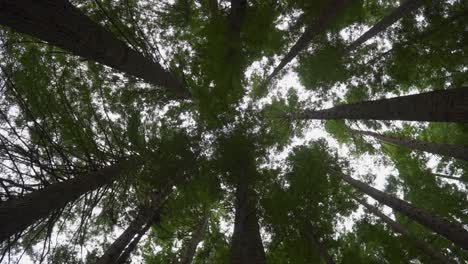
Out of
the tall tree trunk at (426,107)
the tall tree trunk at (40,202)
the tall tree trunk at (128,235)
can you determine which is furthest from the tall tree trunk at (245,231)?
the tall tree trunk at (426,107)

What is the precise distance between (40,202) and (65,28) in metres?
2.27

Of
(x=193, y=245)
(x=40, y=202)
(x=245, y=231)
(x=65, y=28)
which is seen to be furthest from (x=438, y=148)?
(x=40, y=202)

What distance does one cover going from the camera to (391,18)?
296 inches

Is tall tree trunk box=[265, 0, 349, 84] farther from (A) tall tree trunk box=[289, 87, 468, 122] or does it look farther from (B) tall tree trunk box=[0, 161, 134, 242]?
(B) tall tree trunk box=[0, 161, 134, 242]

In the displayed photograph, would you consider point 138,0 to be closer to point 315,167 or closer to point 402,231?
point 315,167

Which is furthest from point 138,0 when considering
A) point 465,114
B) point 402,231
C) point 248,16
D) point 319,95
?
point 402,231

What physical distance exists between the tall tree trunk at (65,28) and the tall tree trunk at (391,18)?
7.00 meters

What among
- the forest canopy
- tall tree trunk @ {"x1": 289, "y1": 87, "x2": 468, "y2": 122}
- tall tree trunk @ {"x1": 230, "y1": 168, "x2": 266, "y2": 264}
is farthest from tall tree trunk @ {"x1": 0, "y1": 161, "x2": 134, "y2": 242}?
tall tree trunk @ {"x1": 289, "y1": 87, "x2": 468, "y2": 122}

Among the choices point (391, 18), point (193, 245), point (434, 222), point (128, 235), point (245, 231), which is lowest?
point (128, 235)

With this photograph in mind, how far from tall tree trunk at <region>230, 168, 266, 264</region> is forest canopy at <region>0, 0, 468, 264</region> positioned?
0.03m

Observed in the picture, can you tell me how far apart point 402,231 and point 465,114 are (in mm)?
7640

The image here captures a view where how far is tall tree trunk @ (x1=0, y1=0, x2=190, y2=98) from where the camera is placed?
262cm

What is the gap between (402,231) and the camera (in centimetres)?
909

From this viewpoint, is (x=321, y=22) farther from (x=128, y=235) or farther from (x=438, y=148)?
(x=128, y=235)
